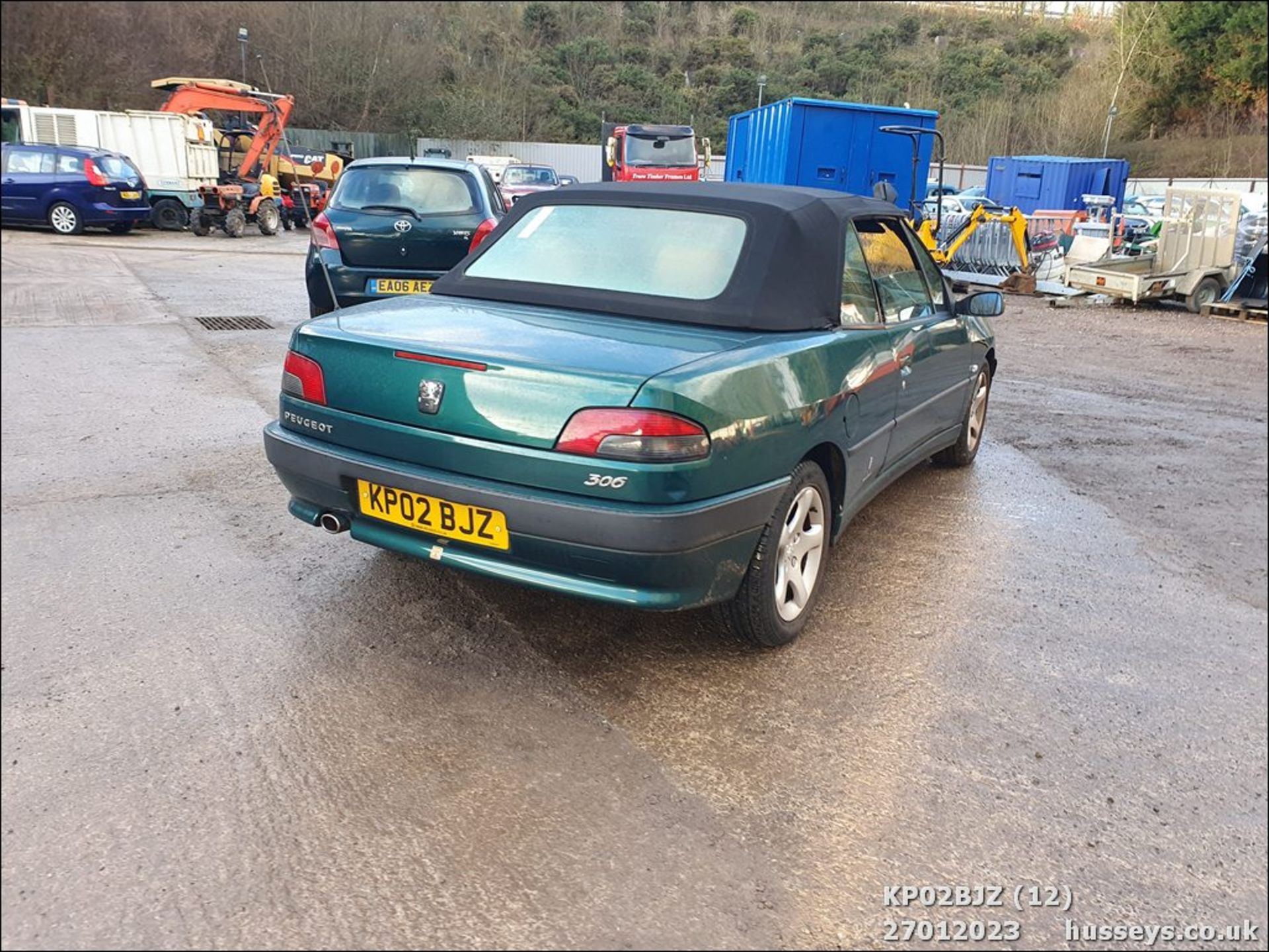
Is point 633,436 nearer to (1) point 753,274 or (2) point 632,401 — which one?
(2) point 632,401

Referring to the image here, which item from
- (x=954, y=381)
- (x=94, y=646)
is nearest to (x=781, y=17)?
(x=954, y=381)

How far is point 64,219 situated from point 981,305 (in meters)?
7.16

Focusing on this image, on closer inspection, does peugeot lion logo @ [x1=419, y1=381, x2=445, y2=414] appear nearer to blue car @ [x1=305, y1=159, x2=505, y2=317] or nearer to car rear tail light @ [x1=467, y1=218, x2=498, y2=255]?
blue car @ [x1=305, y1=159, x2=505, y2=317]

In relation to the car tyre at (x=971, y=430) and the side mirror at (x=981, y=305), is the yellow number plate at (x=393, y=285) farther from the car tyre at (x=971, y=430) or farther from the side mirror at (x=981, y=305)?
the side mirror at (x=981, y=305)

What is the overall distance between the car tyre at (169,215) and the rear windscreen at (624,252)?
18.2 meters

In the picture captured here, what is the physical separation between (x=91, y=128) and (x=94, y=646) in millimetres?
6681

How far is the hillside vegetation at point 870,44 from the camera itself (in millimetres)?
1345

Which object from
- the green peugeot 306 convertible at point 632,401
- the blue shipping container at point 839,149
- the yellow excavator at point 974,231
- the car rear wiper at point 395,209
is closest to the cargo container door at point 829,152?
the blue shipping container at point 839,149

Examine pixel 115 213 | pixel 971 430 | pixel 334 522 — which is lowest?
pixel 971 430

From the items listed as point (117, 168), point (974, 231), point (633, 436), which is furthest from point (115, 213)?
point (633, 436)

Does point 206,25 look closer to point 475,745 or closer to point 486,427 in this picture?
point 486,427

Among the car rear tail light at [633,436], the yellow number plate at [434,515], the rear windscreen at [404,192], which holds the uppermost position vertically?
the rear windscreen at [404,192]

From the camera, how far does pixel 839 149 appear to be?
15.0 meters

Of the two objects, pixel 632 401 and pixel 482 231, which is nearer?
Answer: pixel 632 401
